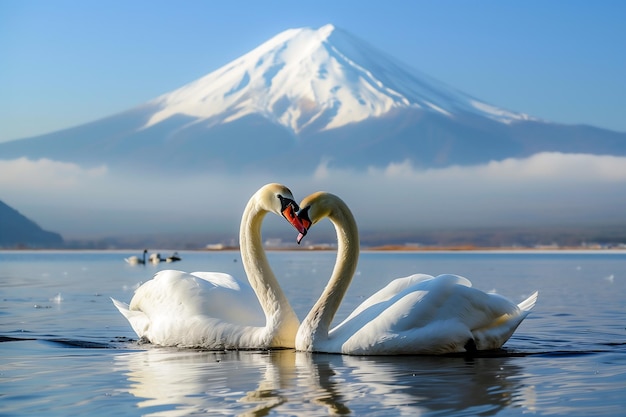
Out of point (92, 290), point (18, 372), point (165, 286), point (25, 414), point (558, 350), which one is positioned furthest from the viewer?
point (92, 290)

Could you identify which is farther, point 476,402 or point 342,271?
point 342,271

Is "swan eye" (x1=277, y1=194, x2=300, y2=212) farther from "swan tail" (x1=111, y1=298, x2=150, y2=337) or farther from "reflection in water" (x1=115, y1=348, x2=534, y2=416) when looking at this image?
"swan tail" (x1=111, y1=298, x2=150, y2=337)

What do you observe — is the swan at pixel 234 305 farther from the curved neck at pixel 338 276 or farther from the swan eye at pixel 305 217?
the curved neck at pixel 338 276

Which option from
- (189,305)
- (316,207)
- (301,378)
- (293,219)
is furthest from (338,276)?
(301,378)

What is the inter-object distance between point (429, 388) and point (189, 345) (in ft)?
14.4

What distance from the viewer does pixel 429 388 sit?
8.84 m

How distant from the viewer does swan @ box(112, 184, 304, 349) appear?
39.6 ft

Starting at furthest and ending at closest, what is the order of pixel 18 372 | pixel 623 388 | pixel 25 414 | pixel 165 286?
pixel 165 286 < pixel 18 372 < pixel 623 388 < pixel 25 414

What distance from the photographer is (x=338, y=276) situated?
12.1 m

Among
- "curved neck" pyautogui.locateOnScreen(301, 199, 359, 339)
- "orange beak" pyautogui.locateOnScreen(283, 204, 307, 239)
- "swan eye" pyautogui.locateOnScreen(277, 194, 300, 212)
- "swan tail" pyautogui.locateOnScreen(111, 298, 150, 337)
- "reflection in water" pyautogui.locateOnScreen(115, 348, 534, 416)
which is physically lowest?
"reflection in water" pyautogui.locateOnScreen(115, 348, 534, 416)

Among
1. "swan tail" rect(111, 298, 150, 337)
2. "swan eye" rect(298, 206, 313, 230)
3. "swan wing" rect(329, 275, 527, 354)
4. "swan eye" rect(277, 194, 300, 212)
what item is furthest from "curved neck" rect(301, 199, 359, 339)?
"swan tail" rect(111, 298, 150, 337)

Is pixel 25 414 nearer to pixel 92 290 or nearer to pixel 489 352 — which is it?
pixel 489 352

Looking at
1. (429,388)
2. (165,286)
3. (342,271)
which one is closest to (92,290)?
(165,286)

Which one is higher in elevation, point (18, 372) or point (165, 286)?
point (165, 286)
